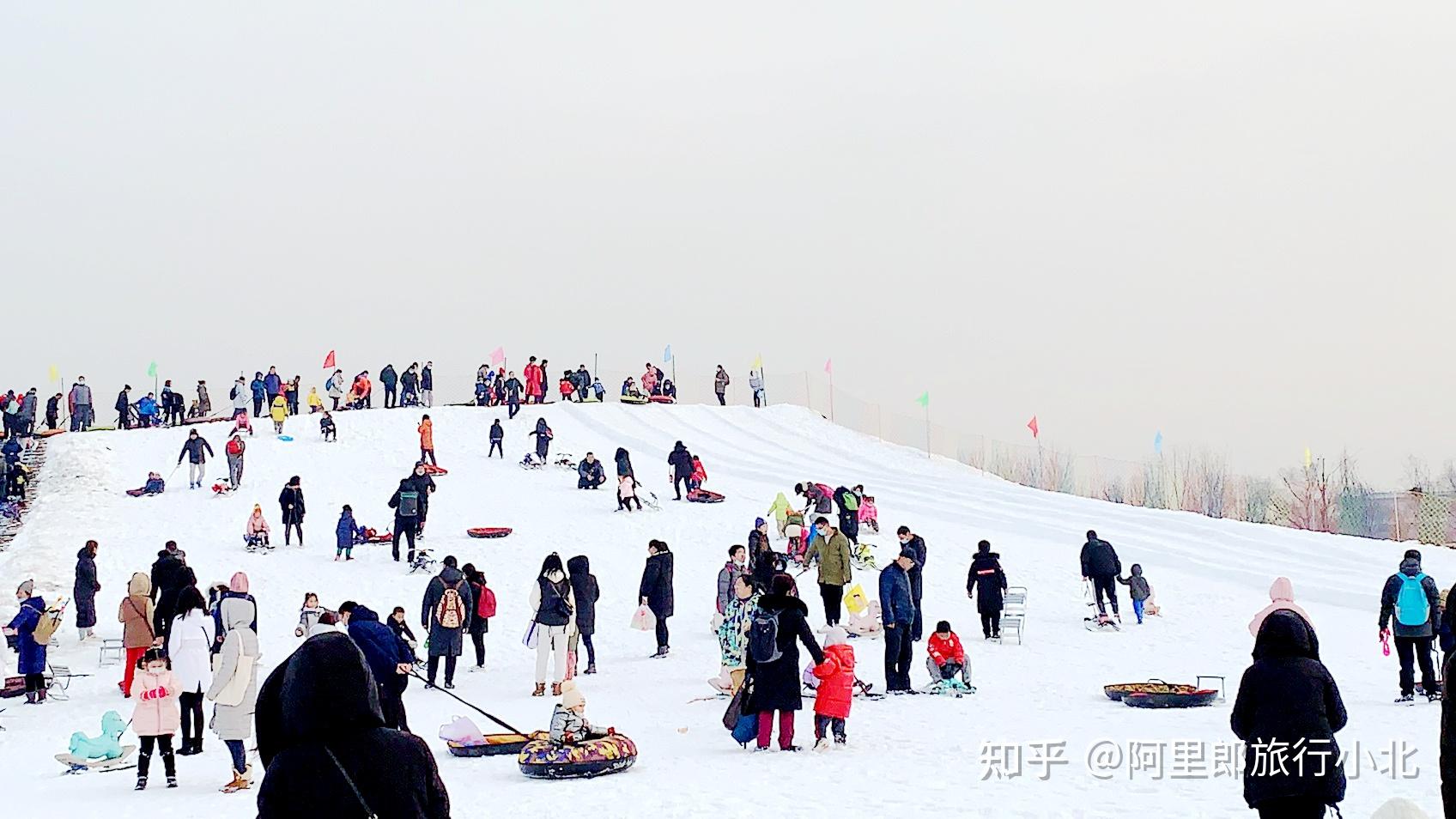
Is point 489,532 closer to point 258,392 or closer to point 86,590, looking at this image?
point 86,590

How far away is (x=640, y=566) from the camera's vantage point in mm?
24156

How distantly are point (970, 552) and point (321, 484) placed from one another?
50.6ft

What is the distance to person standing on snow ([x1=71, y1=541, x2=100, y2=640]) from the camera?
19.4 meters

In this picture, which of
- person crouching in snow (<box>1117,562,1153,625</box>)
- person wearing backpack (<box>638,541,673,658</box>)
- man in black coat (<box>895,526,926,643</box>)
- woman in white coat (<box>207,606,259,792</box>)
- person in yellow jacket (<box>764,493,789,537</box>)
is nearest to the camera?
woman in white coat (<box>207,606,259,792</box>)

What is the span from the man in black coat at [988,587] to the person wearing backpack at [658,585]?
13.1 feet

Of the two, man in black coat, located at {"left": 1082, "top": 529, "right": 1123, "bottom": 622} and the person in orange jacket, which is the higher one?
the person in orange jacket

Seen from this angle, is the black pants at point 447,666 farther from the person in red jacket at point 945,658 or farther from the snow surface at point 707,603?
the person in red jacket at point 945,658

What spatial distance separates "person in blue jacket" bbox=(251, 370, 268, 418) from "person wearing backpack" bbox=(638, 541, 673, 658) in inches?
1017

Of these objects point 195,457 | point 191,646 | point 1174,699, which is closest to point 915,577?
point 1174,699

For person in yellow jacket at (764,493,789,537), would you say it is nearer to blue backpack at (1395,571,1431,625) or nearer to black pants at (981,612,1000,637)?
black pants at (981,612,1000,637)

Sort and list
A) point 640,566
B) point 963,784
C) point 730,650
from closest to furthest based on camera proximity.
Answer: point 963,784, point 730,650, point 640,566

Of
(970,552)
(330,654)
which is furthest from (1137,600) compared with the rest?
(330,654)

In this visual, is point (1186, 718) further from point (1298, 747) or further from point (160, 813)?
point (160, 813)

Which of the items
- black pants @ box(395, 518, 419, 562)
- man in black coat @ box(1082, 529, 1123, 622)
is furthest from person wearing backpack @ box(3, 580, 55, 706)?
man in black coat @ box(1082, 529, 1123, 622)
